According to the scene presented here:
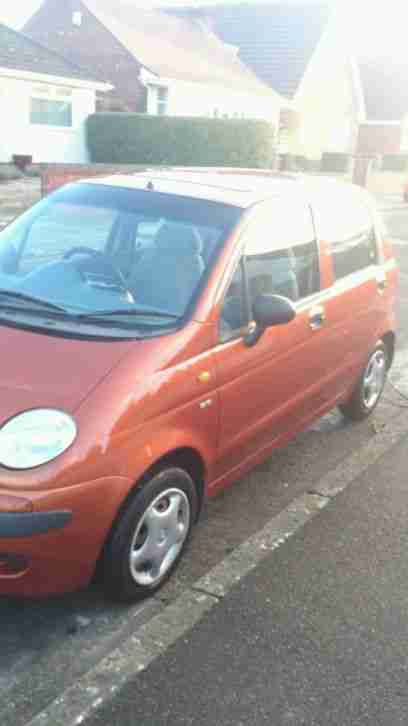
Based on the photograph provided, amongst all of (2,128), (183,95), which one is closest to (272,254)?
(2,128)

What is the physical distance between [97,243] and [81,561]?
5.89 ft

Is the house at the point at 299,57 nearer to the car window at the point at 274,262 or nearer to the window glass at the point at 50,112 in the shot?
the window glass at the point at 50,112

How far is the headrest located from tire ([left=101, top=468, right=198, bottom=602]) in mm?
1126

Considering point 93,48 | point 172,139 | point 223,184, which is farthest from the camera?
point 93,48

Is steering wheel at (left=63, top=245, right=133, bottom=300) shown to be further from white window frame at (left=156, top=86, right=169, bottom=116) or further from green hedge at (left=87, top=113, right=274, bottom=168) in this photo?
white window frame at (left=156, top=86, right=169, bottom=116)

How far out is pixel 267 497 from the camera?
179 inches

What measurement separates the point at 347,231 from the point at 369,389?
1.27 m

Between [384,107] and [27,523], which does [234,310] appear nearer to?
[27,523]

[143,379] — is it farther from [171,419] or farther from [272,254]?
[272,254]

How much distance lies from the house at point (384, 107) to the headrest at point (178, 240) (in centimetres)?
4851

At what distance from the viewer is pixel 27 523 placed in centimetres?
284

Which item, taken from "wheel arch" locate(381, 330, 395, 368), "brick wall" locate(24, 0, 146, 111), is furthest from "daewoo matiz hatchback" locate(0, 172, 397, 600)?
"brick wall" locate(24, 0, 146, 111)

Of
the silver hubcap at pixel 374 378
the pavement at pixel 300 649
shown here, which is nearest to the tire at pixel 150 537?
the pavement at pixel 300 649

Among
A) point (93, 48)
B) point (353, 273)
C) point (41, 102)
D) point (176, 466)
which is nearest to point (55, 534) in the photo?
point (176, 466)
